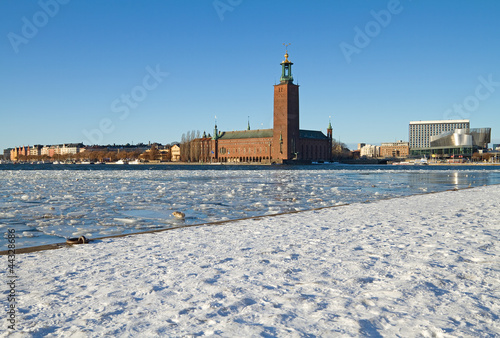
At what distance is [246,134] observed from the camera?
470ft

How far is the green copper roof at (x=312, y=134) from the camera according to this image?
14012cm

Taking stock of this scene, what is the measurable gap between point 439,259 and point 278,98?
4701 inches

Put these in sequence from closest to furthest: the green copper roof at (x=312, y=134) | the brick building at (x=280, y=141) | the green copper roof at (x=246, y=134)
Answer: the brick building at (x=280, y=141) < the green copper roof at (x=246, y=134) < the green copper roof at (x=312, y=134)

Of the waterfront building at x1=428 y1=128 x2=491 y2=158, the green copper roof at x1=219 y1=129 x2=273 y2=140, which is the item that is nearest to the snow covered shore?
the green copper roof at x1=219 y1=129 x2=273 y2=140

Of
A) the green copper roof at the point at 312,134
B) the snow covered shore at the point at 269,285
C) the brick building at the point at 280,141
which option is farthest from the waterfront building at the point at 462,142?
the snow covered shore at the point at 269,285

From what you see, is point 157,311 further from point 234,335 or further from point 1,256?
point 1,256

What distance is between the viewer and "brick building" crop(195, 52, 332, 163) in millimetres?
121312

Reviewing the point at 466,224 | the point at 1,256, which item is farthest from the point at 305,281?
the point at 466,224

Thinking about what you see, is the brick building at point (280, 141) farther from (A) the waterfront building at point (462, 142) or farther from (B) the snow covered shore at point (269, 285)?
(B) the snow covered shore at point (269, 285)

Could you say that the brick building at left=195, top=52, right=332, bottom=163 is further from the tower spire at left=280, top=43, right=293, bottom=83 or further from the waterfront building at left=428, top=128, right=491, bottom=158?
the waterfront building at left=428, top=128, right=491, bottom=158

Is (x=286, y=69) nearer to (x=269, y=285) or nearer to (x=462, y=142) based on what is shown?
(x=462, y=142)

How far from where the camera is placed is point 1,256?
511 cm

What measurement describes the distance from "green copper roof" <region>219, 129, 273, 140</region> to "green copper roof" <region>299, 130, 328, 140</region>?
36.1 ft

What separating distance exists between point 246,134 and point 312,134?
22.1 m
